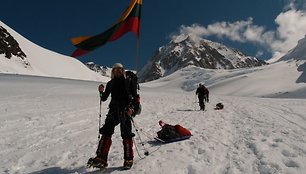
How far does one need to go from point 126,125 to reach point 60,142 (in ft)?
10.9

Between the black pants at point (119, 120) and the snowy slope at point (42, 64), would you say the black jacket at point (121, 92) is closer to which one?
the black pants at point (119, 120)

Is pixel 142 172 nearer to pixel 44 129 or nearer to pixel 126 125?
pixel 126 125

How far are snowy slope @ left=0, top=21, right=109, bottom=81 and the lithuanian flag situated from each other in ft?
271

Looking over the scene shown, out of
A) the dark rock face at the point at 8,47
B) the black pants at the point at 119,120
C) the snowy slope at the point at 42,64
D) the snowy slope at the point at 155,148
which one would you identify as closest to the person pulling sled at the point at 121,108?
the black pants at the point at 119,120

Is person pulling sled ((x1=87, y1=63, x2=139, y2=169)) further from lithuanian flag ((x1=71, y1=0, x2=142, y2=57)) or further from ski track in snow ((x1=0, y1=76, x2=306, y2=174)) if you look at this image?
lithuanian flag ((x1=71, y1=0, x2=142, y2=57))

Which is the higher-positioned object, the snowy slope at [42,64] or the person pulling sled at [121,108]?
the snowy slope at [42,64]

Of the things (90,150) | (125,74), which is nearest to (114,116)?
(125,74)

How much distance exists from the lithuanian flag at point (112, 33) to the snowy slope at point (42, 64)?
271 ft

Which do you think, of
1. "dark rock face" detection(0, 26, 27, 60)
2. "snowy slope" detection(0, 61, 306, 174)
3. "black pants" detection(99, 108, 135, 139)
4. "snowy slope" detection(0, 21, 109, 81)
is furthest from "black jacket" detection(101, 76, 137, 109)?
"dark rock face" detection(0, 26, 27, 60)

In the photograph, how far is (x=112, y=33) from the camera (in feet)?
27.5

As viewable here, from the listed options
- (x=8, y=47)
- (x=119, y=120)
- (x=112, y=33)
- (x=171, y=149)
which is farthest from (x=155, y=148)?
(x=8, y=47)

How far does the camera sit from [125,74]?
298 inches

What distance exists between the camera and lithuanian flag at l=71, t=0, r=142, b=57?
27.2 feet

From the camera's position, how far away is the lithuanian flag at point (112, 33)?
8.29 m
